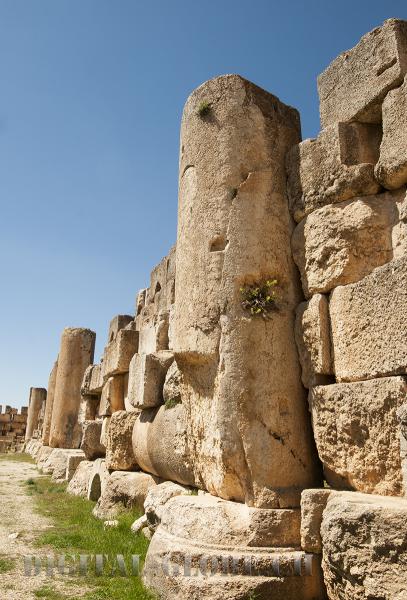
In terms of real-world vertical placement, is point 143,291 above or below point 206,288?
above

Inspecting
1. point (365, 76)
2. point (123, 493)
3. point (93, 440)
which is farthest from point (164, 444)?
point (93, 440)

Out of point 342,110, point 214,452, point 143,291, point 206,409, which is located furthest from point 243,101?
point 143,291

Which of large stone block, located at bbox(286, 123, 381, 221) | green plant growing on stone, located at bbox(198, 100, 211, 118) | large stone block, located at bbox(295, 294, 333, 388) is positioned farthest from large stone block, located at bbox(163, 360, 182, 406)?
green plant growing on stone, located at bbox(198, 100, 211, 118)

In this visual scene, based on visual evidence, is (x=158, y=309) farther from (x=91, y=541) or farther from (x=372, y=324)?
(x=372, y=324)

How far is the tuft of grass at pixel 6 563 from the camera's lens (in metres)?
4.60

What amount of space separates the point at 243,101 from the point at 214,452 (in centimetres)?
281

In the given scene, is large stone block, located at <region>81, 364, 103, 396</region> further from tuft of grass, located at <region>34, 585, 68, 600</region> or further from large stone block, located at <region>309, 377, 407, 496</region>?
large stone block, located at <region>309, 377, 407, 496</region>

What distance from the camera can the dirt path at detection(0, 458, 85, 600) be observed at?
13.3 ft

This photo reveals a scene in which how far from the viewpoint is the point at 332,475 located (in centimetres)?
358

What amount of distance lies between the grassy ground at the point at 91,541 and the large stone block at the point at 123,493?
16cm

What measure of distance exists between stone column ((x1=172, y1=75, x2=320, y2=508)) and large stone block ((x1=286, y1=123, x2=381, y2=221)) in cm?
23

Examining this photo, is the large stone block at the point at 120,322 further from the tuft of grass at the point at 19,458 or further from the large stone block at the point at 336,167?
the tuft of grass at the point at 19,458

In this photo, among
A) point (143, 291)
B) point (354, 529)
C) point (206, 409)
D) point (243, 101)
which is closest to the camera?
point (354, 529)

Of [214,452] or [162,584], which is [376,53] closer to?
[214,452]
